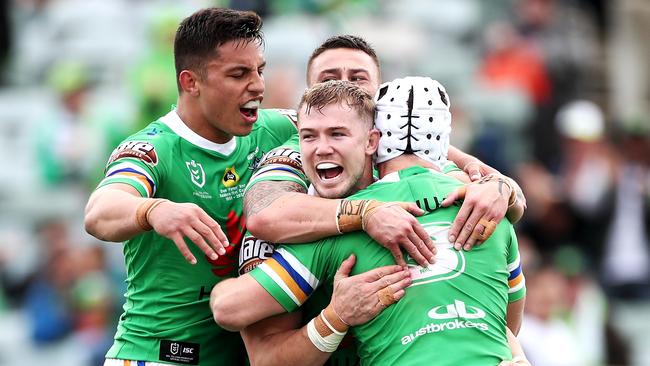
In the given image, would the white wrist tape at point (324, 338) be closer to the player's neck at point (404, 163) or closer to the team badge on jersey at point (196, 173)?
the player's neck at point (404, 163)

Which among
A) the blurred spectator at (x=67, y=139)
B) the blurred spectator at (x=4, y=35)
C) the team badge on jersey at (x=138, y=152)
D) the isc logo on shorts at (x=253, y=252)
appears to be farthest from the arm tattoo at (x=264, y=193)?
the blurred spectator at (x=4, y=35)

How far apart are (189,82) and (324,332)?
1.68 metres

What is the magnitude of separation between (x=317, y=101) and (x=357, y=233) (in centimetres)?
66

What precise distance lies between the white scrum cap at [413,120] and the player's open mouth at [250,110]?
83 cm

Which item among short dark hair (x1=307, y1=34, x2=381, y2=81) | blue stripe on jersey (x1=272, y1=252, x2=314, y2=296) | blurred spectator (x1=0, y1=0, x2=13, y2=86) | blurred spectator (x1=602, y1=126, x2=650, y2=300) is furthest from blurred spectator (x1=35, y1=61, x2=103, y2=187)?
blue stripe on jersey (x1=272, y1=252, x2=314, y2=296)

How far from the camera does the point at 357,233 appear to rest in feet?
19.6

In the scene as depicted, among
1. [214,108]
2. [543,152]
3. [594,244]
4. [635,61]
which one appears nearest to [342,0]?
[543,152]

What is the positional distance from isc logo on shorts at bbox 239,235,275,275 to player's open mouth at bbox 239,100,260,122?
758mm

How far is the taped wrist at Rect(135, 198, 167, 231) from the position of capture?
5954 mm

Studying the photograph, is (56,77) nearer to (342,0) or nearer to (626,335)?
(342,0)

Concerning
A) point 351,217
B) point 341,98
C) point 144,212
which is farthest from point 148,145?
point 351,217

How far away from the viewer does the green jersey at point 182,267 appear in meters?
6.69

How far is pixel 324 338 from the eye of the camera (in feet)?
19.5

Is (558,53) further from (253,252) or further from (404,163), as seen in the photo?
(253,252)
